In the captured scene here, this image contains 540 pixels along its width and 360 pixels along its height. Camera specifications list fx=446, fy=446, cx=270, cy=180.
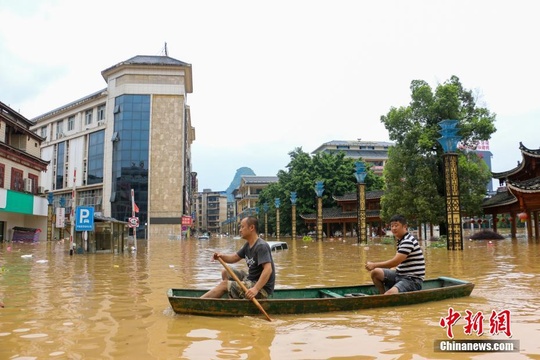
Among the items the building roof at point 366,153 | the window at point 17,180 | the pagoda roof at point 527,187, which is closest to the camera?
the pagoda roof at point 527,187

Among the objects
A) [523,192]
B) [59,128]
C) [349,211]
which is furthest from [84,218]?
[59,128]

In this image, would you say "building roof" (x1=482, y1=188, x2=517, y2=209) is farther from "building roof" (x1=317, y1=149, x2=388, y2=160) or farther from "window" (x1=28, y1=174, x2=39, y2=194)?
"building roof" (x1=317, y1=149, x2=388, y2=160)

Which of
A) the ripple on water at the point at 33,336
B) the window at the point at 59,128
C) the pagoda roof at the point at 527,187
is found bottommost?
the ripple on water at the point at 33,336

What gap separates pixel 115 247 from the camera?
2348 centimetres

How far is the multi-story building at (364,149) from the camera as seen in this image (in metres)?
100

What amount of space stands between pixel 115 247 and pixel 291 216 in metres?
38.4

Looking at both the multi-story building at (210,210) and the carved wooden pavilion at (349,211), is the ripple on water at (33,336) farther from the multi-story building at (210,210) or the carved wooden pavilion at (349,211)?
the multi-story building at (210,210)

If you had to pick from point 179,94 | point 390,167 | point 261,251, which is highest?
point 179,94

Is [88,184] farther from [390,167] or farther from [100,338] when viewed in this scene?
[100,338]

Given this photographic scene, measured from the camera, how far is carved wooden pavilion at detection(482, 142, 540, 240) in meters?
27.9

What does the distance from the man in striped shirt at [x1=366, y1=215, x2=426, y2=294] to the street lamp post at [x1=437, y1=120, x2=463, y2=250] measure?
1693 cm

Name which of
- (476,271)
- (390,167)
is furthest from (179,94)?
(476,271)

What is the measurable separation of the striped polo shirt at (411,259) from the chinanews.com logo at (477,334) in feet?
→ 3.97

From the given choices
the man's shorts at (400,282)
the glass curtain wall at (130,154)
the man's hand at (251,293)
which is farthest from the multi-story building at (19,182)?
the man's shorts at (400,282)
